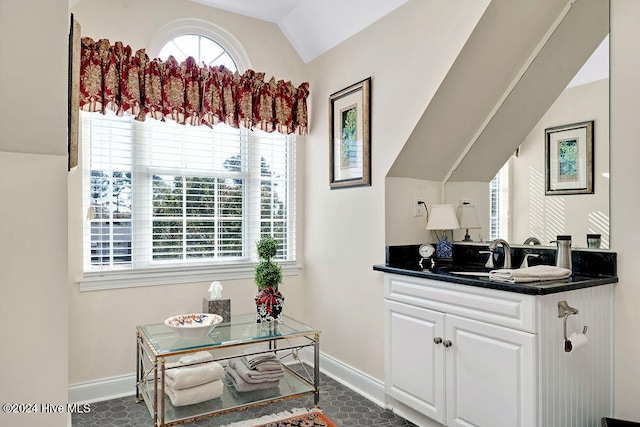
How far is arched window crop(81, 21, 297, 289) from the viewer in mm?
2984

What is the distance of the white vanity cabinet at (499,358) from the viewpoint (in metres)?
1.91

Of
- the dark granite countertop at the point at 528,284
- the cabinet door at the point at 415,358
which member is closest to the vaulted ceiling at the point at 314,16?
the dark granite countertop at the point at 528,284

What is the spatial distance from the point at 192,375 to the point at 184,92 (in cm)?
195

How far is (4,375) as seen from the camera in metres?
1.23

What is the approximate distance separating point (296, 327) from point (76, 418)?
57.7 inches

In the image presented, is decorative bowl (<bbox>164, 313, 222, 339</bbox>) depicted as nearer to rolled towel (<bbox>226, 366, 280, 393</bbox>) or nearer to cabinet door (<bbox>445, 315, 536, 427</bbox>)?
rolled towel (<bbox>226, 366, 280, 393</bbox>)

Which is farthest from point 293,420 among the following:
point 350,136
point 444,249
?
point 350,136

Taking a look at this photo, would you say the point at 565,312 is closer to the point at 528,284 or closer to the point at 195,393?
the point at 528,284

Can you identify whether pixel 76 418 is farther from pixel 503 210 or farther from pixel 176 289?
pixel 503 210

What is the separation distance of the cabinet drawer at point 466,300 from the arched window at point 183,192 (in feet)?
4.48

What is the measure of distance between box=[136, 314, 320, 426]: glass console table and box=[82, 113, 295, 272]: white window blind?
59cm

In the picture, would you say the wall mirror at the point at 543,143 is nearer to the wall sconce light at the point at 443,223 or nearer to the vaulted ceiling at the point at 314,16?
the wall sconce light at the point at 443,223

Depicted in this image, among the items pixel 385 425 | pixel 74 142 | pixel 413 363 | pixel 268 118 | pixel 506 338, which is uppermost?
pixel 268 118

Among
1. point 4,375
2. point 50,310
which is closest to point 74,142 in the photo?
point 50,310
